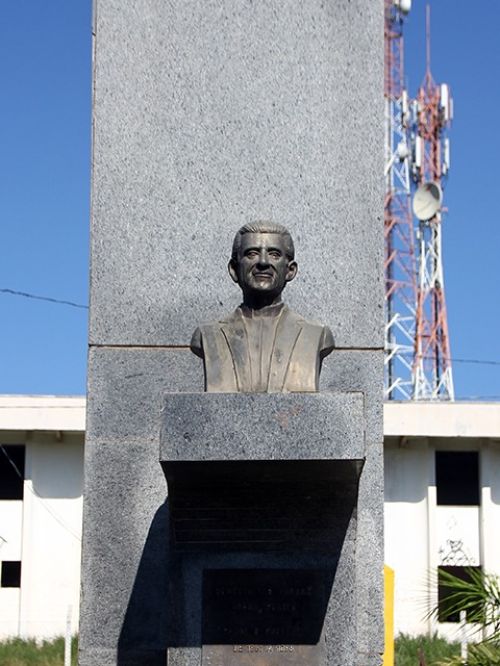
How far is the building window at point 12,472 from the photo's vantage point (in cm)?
3070

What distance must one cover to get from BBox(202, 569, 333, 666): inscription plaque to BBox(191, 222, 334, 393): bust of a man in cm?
95

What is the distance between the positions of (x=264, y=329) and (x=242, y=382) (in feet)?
1.10

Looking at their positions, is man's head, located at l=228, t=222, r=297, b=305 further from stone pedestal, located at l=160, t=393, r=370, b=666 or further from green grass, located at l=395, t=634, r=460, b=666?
green grass, located at l=395, t=634, r=460, b=666

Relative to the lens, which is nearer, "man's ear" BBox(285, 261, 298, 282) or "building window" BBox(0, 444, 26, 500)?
"man's ear" BBox(285, 261, 298, 282)

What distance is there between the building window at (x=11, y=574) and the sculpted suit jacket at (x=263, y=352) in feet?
76.7

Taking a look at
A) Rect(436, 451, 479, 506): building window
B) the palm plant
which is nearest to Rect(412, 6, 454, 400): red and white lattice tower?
Rect(436, 451, 479, 506): building window

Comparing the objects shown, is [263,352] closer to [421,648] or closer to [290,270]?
[290,270]

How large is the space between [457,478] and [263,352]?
23687mm

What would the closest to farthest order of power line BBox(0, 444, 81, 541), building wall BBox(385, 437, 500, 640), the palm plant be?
1. the palm plant
2. building wall BBox(385, 437, 500, 640)
3. power line BBox(0, 444, 81, 541)

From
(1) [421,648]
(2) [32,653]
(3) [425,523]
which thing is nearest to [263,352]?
(1) [421,648]

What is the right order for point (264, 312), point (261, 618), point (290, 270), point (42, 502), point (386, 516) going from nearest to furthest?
point (261, 618)
point (264, 312)
point (290, 270)
point (386, 516)
point (42, 502)

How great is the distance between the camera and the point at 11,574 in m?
30.3

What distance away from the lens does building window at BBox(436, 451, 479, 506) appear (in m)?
30.6

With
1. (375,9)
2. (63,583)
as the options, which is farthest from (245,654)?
(63,583)
